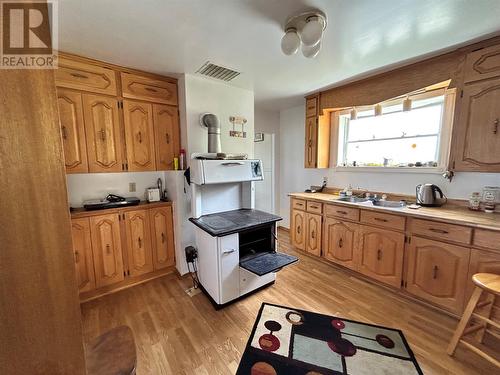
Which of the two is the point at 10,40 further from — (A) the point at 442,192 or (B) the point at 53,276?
(A) the point at 442,192

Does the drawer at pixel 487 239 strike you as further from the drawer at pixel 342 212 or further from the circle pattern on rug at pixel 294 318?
the circle pattern on rug at pixel 294 318

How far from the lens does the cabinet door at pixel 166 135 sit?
2.39m

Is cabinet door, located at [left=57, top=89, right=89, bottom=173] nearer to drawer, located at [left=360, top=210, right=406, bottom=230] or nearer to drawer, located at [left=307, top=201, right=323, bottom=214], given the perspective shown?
drawer, located at [left=307, top=201, right=323, bottom=214]

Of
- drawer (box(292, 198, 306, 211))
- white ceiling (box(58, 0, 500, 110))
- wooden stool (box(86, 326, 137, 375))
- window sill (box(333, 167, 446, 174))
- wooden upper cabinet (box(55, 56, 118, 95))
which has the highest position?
white ceiling (box(58, 0, 500, 110))

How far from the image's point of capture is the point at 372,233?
229 cm

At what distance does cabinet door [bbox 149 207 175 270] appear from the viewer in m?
2.45

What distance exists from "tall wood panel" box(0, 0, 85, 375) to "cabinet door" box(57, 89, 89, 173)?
1914mm

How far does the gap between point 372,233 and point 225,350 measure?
6.08 feet

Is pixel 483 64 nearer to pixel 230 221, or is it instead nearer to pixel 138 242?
pixel 230 221

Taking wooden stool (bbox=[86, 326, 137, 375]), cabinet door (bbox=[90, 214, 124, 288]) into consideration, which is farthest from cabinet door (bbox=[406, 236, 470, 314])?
cabinet door (bbox=[90, 214, 124, 288])

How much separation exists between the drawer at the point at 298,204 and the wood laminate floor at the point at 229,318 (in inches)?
36.1

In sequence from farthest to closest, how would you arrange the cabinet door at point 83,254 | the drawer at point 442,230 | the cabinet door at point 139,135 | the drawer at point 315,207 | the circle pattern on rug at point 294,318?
the drawer at point 315,207 < the cabinet door at point 139,135 < the cabinet door at point 83,254 < the circle pattern on rug at point 294,318 < the drawer at point 442,230

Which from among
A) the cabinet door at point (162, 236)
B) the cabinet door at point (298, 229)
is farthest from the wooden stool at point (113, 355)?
the cabinet door at point (298, 229)

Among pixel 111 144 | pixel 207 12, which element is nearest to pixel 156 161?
pixel 111 144
